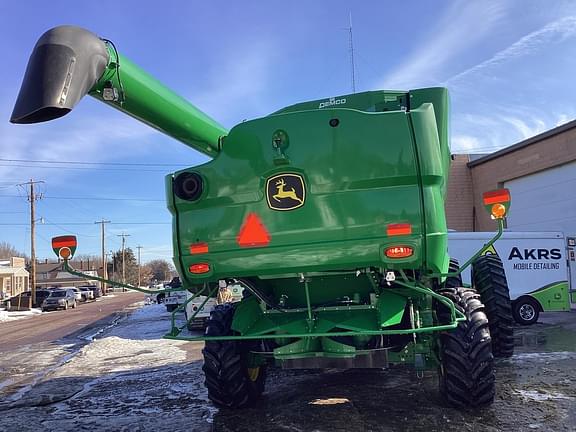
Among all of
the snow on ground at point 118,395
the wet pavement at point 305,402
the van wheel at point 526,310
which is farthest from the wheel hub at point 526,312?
the snow on ground at point 118,395

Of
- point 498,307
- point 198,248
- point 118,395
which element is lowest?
point 118,395

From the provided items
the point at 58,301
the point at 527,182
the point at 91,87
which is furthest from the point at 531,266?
the point at 58,301

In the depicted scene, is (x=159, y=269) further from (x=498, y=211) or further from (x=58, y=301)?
(x=498, y=211)

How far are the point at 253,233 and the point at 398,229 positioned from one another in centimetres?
131

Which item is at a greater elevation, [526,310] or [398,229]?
[398,229]

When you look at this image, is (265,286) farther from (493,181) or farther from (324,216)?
(493,181)

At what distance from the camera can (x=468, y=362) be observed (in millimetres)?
5008

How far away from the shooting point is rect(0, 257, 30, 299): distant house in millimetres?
56938

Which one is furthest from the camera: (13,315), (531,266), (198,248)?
(13,315)

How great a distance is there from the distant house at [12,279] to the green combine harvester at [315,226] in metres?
54.7

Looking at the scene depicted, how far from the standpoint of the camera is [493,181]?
22562mm

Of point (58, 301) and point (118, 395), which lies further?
point (58, 301)

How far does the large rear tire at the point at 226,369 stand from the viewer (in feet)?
18.9

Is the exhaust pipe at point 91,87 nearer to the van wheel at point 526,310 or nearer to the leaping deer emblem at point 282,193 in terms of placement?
the leaping deer emblem at point 282,193
